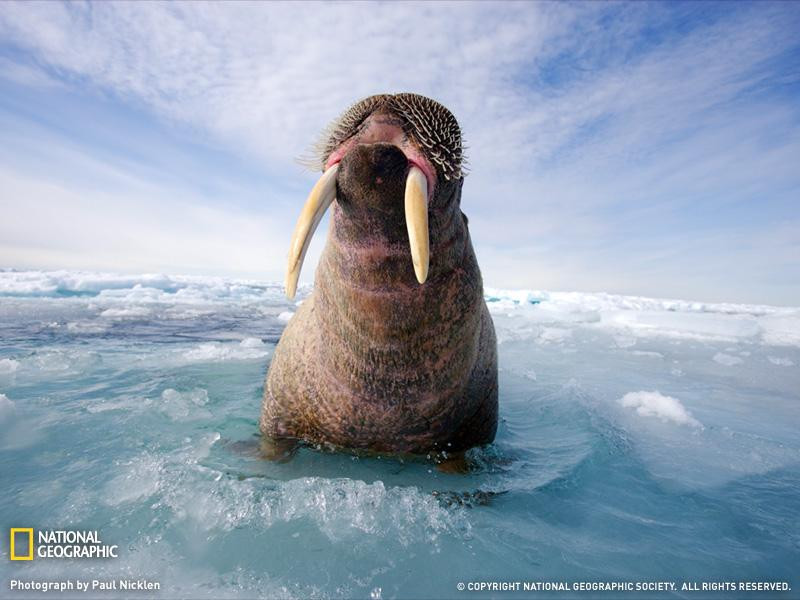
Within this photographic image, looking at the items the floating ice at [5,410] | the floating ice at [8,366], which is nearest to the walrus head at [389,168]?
the floating ice at [5,410]

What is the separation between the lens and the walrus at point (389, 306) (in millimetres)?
1748

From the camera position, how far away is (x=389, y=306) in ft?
7.04

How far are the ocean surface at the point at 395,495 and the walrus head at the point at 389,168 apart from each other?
105cm

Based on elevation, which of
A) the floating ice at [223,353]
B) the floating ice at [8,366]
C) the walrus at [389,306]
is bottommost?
the floating ice at [223,353]

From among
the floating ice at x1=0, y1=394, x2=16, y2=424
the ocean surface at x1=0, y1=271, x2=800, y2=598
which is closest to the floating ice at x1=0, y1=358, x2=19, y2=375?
the ocean surface at x1=0, y1=271, x2=800, y2=598

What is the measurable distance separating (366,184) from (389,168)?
12 cm

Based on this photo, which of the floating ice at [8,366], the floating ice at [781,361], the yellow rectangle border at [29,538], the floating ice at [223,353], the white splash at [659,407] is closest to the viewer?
the yellow rectangle border at [29,538]

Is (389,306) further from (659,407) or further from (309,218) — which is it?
(659,407)

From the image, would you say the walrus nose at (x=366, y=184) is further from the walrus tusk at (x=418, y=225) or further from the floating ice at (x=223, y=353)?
the floating ice at (x=223, y=353)

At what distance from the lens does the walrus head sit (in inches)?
66.9

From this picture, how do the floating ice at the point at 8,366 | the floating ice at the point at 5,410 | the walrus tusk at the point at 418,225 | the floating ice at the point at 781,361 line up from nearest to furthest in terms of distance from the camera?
the walrus tusk at the point at 418,225 → the floating ice at the point at 5,410 → the floating ice at the point at 8,366 → the floating ice at the point at 781,361

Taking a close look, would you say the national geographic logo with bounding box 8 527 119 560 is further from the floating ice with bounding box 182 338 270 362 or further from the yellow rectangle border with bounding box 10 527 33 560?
the floating ice with bounding box 182 338 270 362

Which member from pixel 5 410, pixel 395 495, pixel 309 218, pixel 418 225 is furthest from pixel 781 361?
pixel 5 410

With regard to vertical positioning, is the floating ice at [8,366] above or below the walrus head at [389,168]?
below
